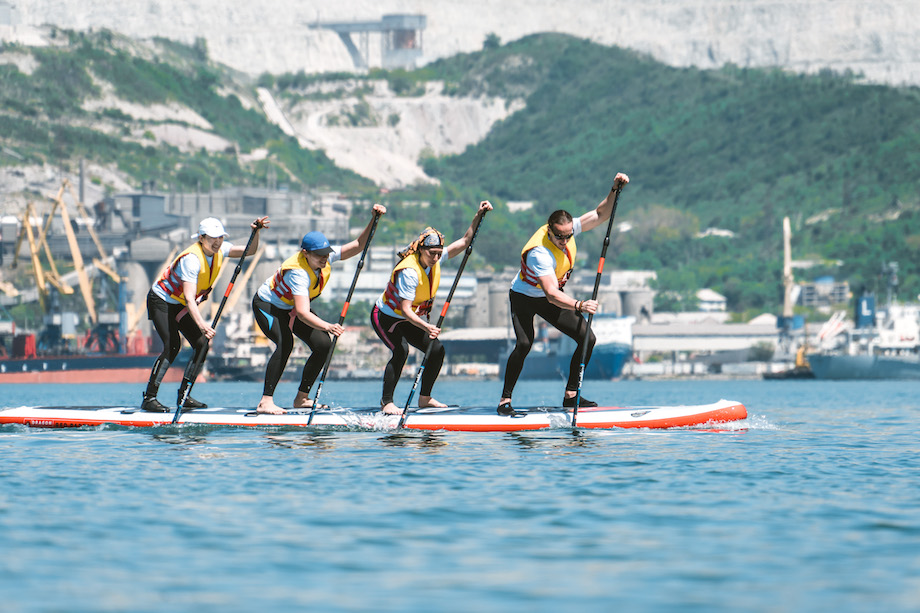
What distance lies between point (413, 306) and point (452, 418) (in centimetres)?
174

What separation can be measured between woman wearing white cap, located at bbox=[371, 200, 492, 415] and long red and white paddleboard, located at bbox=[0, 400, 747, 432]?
0.42 metres

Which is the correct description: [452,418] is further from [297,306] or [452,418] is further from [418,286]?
[297,306]

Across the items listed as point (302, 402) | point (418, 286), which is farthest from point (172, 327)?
point (418, 286)

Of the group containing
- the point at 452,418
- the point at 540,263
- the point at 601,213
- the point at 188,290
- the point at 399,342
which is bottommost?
the point at 452,418

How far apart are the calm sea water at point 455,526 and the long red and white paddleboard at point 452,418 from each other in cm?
54

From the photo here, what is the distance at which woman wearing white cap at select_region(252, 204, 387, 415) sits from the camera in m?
21.3

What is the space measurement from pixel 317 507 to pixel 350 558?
2722mm

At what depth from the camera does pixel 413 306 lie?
70.6ft

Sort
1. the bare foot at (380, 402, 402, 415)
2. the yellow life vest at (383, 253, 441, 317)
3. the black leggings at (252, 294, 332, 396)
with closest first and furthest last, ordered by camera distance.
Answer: the yellow life vest at (383, 253, 441, 317) → the black leggings at (252, 294, 332, 396) → the bare foot at (380, 402, 402, 415)

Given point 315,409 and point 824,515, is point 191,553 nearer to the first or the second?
point 824,515

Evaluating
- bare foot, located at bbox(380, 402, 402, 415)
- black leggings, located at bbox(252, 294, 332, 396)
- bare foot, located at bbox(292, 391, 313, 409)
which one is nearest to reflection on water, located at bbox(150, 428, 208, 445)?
black leggings, located at bbox(252, 294, 332, 396)

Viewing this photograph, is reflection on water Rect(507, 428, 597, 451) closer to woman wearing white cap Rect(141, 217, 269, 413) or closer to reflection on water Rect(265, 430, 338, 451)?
reflection on water Rect(265, 430, 338, 451)

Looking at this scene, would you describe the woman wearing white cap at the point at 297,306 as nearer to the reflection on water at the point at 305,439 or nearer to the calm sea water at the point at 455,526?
the reflection on water at the point at 305,439

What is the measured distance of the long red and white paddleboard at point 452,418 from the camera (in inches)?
853
